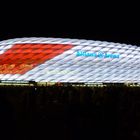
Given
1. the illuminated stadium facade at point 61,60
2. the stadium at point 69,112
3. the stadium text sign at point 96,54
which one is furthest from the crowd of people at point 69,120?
the stadium text sign at point 96,54

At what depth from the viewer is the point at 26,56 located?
46594 millimetres

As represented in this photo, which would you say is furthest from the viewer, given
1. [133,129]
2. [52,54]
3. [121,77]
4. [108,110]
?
[121,77]

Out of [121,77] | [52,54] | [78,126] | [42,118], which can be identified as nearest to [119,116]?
[78,126]

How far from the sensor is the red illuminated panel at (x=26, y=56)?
4572 centimetres

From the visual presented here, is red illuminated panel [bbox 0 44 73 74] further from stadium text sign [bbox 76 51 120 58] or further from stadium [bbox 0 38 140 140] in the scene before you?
stadium [bbox 0 38 140 140]

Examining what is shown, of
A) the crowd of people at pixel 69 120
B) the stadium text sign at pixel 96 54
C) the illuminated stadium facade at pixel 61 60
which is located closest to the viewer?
the crowd of people at pixel 69 120

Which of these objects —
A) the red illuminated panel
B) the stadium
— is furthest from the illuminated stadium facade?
the stadium

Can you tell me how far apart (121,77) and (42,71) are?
11.1 meters

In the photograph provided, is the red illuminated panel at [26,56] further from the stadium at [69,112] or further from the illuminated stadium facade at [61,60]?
the stadium at [69,112]

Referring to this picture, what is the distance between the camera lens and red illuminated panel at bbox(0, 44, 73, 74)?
1800 inches

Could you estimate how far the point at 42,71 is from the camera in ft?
150

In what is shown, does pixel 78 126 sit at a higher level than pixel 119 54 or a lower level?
higher

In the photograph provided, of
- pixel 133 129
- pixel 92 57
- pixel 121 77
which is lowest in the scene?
pixel 121 77

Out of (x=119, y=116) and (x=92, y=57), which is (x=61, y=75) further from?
(x=119, y=116)
